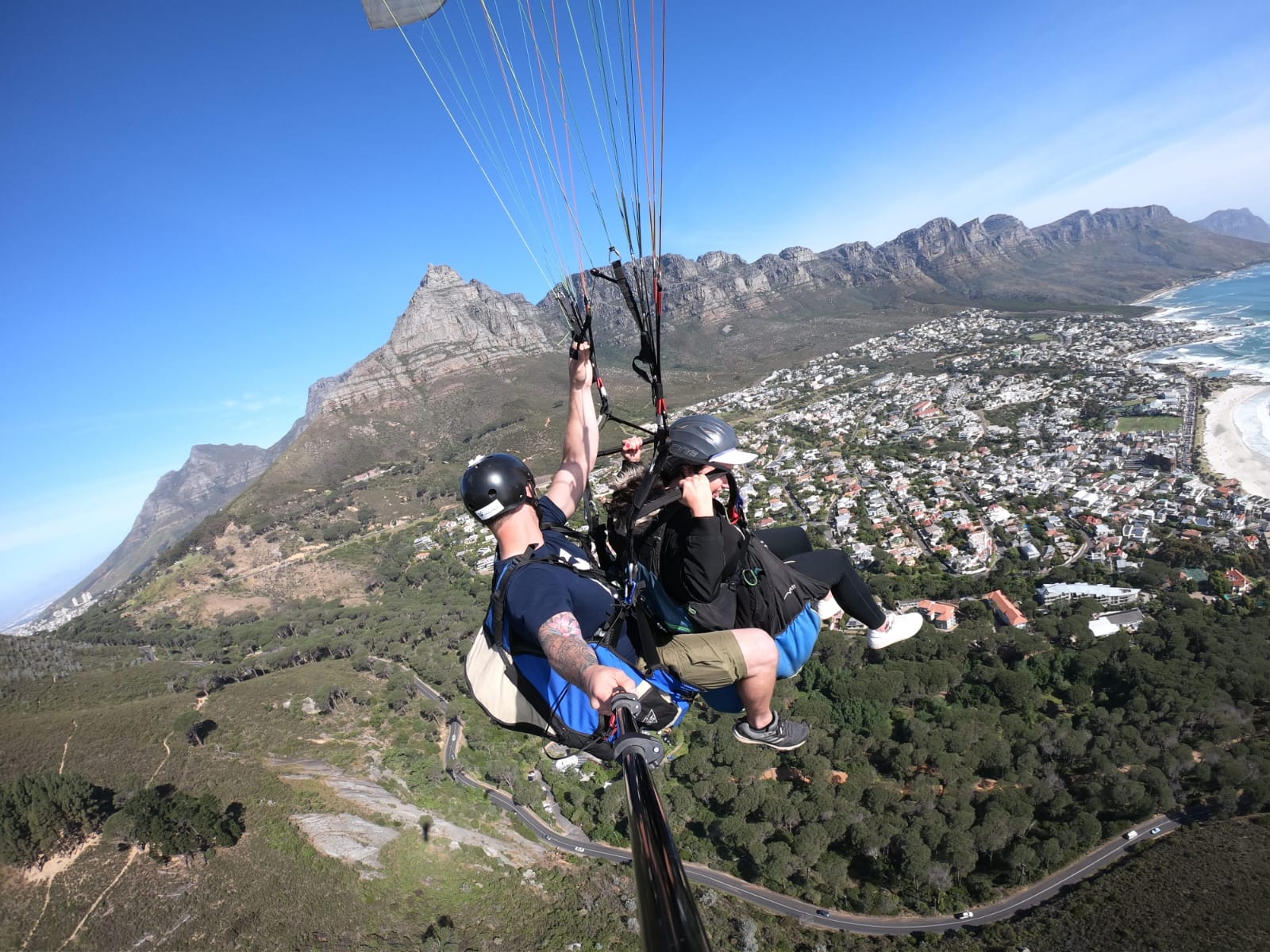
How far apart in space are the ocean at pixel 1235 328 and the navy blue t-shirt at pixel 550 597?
45001mm

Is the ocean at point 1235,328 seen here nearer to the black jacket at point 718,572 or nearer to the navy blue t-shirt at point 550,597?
the black jacket at point 718,572

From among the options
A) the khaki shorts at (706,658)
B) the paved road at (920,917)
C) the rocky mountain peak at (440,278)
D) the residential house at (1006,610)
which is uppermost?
the rocky mountain peak at (440,278)

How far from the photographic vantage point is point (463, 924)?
1236cm

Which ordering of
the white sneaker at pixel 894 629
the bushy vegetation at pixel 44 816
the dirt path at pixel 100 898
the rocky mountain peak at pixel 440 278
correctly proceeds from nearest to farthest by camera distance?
the white sneaker at pixel 894 629 → the dirt path at pixel 100 898 → the bushy vegetation at pixel 44 816 → the rocky mountain peak at pixel 440 278

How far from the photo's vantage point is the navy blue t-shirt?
243 cm

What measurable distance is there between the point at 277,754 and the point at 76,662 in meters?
20.8

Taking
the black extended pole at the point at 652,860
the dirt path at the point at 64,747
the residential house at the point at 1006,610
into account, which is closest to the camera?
the black extended pole at the point at 652,860

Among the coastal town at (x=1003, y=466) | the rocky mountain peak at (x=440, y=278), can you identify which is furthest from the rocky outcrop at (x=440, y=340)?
the coastal town at (x=1003, y=466)

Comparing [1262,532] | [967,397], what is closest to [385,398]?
[967,397]

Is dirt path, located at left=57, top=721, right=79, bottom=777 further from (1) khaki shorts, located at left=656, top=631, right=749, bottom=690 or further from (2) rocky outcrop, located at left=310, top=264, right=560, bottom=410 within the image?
(2) rocky outcrop, located at left=310, top=264, right=560, bottom=410

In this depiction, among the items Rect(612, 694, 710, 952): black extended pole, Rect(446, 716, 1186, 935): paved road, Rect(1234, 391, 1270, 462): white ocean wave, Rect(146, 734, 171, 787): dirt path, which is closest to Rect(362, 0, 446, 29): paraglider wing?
Rect(612, 694, 710, 952): black extended pole

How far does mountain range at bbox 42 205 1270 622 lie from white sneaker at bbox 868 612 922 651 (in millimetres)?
33369

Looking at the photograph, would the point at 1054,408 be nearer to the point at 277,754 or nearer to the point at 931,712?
the point at 931,712

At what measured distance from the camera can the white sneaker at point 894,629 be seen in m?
4.44
